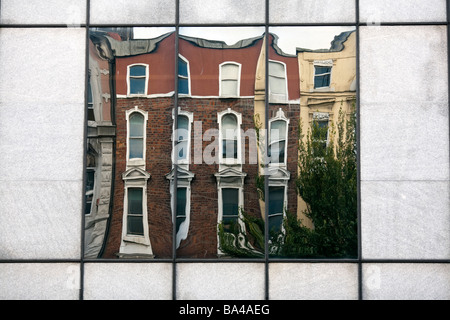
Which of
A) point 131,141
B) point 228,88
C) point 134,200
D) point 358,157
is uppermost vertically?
point 228,88

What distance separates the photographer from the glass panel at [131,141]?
8.52 meters

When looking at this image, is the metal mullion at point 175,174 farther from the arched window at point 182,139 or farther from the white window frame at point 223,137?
the white window frame at point 223,137

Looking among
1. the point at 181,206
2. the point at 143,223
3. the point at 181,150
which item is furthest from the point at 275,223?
the point at 143,223

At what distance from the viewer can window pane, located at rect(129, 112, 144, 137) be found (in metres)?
8.62

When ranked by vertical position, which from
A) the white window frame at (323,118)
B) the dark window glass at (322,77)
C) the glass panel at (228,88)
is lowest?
the white window frame at (323,118)

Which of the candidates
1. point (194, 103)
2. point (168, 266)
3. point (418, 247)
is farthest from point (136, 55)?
point (418, 247)

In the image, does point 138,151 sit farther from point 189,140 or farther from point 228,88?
point 228,88

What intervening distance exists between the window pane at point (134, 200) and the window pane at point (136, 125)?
101 cm

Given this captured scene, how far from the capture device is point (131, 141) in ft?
28.3

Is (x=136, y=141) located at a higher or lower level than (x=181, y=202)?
higher

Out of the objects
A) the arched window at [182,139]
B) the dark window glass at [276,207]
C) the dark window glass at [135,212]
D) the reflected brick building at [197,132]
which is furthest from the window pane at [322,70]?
the dark window glass at [135,212]

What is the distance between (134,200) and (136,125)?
1359 millimetres
